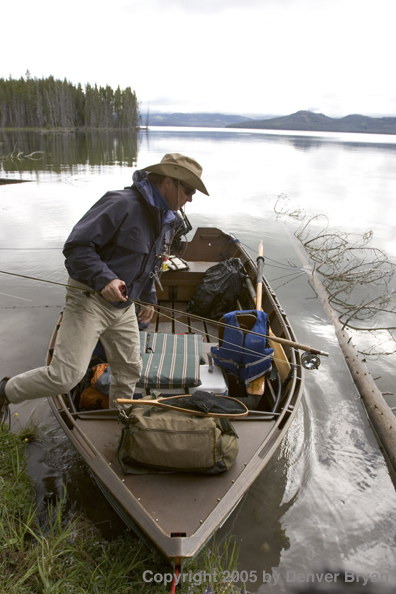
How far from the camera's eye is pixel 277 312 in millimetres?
5270

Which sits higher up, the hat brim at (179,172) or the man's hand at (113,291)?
the hat brim at (179,172)

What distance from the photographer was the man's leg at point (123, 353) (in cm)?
314

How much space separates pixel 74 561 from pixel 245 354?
238 cm

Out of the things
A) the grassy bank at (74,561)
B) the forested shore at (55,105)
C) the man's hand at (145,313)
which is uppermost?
the forested shore at (55,105)

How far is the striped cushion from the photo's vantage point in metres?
3.77

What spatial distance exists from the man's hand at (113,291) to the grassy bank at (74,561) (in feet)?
5.99

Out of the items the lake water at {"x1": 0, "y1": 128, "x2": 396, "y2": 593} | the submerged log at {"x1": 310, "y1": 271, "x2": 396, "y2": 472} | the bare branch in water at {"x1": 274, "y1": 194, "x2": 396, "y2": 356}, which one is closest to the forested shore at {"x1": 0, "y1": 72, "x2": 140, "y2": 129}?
the lake water at {"x1": 0, "y1": 128, "x2": 396, "y2": 593}

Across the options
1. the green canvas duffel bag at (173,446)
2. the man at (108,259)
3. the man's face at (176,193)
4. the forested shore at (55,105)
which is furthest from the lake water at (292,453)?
the forested shore at (55,105)

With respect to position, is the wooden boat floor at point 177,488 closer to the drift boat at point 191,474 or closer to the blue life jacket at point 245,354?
the drift boat at point 191,474

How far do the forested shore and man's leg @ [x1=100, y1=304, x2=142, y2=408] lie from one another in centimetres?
8406

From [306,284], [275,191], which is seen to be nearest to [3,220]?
[306,284]

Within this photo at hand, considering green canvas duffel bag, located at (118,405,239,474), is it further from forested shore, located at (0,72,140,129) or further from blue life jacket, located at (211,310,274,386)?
forested shore, located at (0,72,140,129)

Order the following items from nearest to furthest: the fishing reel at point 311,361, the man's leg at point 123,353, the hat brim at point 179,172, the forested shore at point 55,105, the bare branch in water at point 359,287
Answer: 1. the hat brim at point 179,172
2. the man's leg at point 123,353
3. the fishing reel at point 311,361
4. the bare branch in water at point 359,287
5. the forested shore at point 55,105

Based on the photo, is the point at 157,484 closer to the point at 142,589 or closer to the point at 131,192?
the point at 142,589
